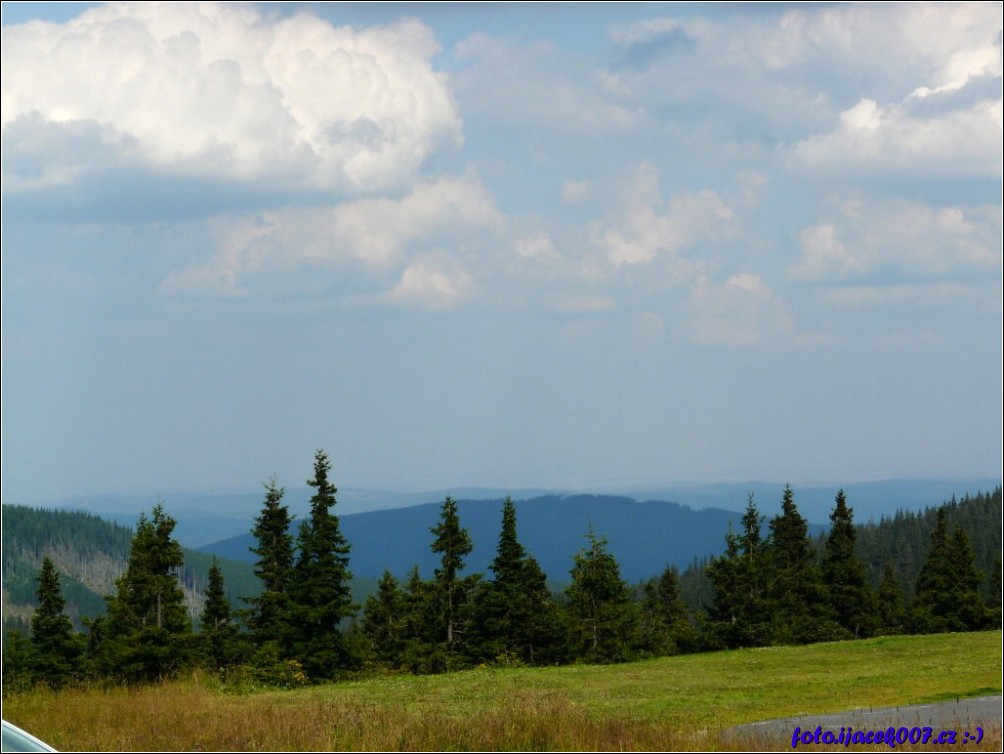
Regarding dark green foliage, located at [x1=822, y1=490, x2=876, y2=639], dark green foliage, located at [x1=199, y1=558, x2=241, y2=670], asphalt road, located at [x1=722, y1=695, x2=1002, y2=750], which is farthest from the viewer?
dark green foliage, located at [x1=822, y1=490, x2=876, y2=639]

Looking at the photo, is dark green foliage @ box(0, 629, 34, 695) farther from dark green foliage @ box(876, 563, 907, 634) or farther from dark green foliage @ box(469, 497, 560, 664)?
dark green foliage @ box(876, 563, 907, 634)

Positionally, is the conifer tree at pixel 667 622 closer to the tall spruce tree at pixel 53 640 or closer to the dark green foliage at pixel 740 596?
the dark green foliage at pixel 740 596

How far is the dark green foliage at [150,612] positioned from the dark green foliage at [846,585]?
42.7 meters

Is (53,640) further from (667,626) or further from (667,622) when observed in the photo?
(667,622)

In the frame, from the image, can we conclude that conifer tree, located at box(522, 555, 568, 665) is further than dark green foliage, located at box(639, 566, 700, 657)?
Yes

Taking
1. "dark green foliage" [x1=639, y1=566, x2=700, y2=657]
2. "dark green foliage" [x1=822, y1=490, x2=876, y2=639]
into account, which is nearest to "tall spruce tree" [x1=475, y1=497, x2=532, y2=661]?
"dark green foliage" [x1=639, y1=566, x2=700, y2=657]

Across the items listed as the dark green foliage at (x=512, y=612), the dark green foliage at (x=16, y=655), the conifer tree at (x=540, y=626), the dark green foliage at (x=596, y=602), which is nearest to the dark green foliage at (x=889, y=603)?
the conifer tree at (x=540, y=626)

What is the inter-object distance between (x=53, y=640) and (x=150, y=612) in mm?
16730

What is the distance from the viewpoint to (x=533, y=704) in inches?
722

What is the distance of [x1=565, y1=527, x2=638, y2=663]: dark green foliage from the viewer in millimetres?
54094

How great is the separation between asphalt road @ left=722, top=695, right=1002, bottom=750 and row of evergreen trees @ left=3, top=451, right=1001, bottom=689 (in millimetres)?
21618

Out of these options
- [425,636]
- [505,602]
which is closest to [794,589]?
[505,602]

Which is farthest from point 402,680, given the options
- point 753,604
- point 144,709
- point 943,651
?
point 753,604

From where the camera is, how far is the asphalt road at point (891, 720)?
16125mm
